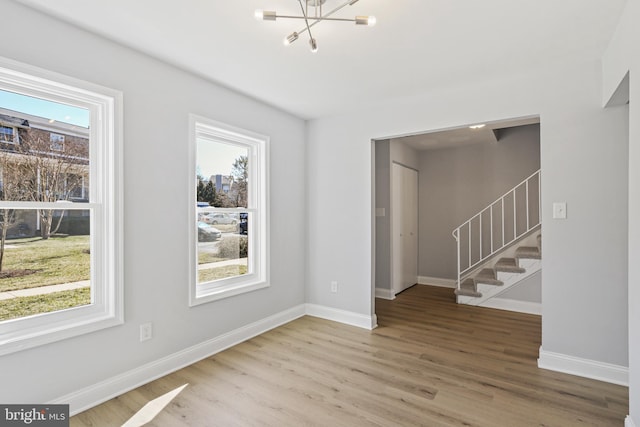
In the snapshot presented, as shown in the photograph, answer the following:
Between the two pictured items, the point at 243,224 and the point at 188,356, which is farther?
the point at 243,224

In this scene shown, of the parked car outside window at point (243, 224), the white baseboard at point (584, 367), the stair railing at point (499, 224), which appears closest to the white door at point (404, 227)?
the stair railing at point (499, 224)

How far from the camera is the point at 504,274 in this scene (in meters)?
4.33

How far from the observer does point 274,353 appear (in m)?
2.97

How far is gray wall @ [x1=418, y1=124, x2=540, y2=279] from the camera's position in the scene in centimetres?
507

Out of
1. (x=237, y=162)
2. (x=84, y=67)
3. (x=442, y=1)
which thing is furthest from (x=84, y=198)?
(x=442, y=1)

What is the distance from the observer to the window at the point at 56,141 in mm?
2111

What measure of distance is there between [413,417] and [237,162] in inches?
107

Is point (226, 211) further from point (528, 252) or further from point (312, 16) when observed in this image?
point (528, 252)

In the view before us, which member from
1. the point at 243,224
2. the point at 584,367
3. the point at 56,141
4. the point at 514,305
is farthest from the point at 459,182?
the point at 56,141

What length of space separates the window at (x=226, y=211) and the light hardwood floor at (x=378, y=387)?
25.7 inches

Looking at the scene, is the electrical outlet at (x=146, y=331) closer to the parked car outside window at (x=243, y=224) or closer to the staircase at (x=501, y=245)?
the parked car outside window at (x=243, y=224)

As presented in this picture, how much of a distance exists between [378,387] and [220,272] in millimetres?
1789

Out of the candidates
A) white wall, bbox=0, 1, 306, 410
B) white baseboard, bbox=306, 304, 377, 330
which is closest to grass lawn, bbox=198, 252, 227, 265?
white wall, bbox=0, 1, 306, 410

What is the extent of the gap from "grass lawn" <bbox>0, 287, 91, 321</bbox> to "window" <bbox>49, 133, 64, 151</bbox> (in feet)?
3.11
